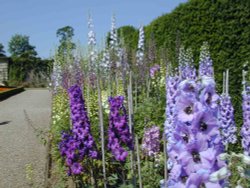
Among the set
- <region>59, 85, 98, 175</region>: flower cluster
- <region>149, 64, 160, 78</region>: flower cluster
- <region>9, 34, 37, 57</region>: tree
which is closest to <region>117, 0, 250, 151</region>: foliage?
<region>149, 64, 160, 78</region>: flower cluster

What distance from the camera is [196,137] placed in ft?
4.66

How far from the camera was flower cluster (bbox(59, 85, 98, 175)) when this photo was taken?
356 centimetres

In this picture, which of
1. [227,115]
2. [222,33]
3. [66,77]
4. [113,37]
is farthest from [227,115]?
[113,37]

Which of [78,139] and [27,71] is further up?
[27,71]

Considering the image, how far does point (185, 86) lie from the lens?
1.49 metres

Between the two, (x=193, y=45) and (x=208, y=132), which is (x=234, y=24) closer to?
(x=193, y=45)

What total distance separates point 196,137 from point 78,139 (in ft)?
7.39

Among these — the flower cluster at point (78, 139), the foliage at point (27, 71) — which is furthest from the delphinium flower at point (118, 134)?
the foliage at point (27, 71)

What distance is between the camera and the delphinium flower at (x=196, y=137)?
1.39 metres

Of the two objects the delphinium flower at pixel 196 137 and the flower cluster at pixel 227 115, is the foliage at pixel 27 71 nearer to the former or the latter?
the flower cluster at pixel 227 115

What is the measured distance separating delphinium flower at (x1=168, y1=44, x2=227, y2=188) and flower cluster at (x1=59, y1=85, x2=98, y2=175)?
2.12 metres

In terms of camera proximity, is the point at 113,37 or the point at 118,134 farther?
the point at 113,37

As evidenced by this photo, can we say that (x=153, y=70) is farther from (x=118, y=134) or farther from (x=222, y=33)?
(x=118, y=134)

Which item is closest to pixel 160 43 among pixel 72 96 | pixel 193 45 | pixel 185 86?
pixel 193 45
